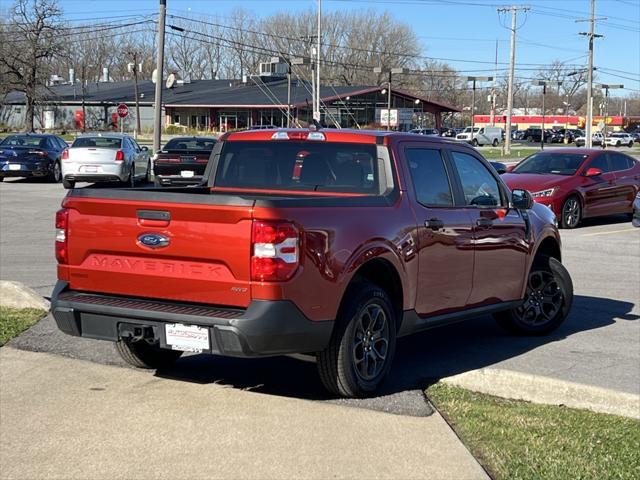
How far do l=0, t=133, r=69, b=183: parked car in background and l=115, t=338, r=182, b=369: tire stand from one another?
22.1 meters

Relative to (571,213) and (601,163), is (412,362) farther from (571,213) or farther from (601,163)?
(601,163)

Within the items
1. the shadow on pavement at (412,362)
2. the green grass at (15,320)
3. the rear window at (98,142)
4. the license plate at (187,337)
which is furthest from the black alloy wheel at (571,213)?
the license plate at (187,337)

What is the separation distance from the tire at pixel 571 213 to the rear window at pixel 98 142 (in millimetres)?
13234

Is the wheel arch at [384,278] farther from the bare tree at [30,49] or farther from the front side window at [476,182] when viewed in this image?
the bare tree at [30,49]

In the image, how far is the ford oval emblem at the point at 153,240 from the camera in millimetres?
5355

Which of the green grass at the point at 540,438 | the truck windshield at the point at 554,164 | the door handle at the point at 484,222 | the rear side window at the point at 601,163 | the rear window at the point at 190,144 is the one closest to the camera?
the green grass at the point at 540,438

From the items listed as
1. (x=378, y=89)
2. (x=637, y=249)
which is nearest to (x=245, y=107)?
(x=378, y=89)

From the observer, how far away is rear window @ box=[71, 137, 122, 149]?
2534cm

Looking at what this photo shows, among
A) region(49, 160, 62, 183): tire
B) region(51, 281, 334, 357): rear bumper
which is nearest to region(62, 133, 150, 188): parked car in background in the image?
region(49, 160, 62, 183): tire

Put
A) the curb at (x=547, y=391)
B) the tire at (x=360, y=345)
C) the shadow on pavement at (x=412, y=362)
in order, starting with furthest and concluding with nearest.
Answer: the shadow on pavement at (x=412, y=362) → the curb at (x=547, y=391) → the tire at (x=360, y=345)

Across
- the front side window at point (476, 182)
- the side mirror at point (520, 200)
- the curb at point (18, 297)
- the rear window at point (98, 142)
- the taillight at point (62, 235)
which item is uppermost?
the rear window at point (98, 142)

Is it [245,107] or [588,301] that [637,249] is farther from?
[245,107]

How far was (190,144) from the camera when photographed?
25.1 meters

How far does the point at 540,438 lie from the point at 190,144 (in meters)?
20.9
